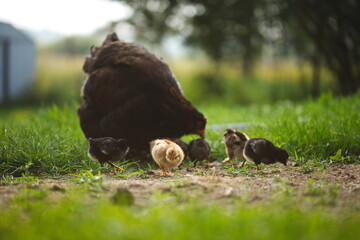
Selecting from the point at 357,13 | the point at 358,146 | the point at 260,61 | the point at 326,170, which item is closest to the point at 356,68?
the point at 357,13

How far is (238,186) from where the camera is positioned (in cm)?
298

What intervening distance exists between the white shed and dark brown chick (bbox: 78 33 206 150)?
5.24 m

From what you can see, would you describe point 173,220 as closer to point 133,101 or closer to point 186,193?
point 186,193

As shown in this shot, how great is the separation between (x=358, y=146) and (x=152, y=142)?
7.86 ft

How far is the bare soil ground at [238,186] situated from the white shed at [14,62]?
6725 millimetres

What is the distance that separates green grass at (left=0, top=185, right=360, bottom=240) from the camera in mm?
1914

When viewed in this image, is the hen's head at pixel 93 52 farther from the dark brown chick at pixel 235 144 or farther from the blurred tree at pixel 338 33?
the blurred tree at pixel 338 33

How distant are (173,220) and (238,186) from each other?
107 centimetres

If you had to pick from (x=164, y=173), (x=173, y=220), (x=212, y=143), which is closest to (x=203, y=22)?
(x=212, y=143)

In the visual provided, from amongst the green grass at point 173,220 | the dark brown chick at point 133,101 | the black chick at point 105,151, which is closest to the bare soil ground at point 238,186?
the green grass at point 173,220

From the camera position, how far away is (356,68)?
1035cm

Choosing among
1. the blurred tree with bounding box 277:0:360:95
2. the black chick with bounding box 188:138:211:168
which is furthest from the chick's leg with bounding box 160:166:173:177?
the blurred tree with bounding box 277:0:360:95

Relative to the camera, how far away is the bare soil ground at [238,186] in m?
2.70

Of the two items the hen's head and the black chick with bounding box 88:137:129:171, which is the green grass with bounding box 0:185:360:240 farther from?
the hen's head
